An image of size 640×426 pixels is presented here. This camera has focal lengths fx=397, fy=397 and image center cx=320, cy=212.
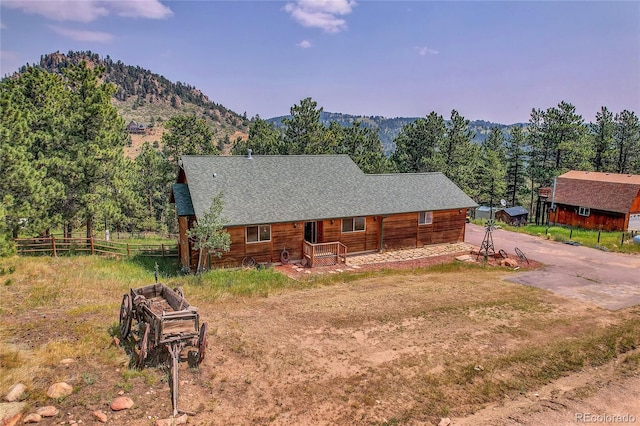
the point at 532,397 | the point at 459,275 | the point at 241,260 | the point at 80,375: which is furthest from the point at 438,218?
the point at 80,375

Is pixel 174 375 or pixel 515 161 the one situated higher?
pixel 515 161

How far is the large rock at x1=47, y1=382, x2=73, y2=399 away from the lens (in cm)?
827

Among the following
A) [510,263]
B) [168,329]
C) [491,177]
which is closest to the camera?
[168,329]

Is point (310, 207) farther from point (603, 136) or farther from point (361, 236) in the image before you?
point (603, 136)

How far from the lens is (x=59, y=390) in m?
8.37

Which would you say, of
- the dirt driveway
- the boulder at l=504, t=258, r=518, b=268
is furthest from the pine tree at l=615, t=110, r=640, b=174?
the boulder at l=504, t=258, r=518, b=268

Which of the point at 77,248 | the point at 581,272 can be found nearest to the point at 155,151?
the point at 77,248

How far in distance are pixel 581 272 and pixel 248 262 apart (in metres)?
18.1

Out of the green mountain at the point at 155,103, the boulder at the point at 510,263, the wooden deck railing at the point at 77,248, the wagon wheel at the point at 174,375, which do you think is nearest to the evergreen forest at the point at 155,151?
the wooden deck railing at the point at 77,248

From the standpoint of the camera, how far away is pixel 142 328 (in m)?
11.0

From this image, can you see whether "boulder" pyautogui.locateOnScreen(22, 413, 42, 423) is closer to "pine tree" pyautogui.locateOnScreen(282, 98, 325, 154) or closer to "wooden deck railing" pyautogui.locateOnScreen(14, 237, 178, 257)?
"wooden deck railing" pyautogui.locateOnScreen(14, 237, 178, 257)

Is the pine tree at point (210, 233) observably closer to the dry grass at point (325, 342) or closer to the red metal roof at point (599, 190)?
the dry grass at point (325, 342)

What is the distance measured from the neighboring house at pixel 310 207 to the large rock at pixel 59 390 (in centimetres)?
1140

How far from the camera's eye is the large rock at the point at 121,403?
810 cm
